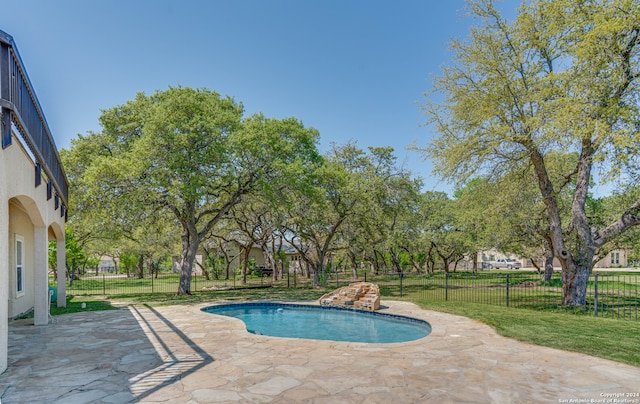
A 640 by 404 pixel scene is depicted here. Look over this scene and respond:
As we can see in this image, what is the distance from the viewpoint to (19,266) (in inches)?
434

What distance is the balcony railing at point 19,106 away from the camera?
5.18 metres

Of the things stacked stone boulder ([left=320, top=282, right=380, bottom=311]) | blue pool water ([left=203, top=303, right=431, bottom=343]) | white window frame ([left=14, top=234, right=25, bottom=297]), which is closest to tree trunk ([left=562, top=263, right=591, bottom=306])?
blue pool water ([left=203, top=303, right=431, bottom=343])

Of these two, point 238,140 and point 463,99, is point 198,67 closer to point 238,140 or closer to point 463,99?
point 238,140

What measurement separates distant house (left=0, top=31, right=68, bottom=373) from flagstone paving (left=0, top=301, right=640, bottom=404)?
120cm

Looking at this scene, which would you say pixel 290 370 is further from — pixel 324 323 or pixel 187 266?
pixel 187 266

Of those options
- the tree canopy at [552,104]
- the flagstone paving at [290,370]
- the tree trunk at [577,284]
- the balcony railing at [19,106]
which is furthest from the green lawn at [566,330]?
the balcony railing at [19,106]

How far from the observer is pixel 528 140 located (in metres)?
12.4

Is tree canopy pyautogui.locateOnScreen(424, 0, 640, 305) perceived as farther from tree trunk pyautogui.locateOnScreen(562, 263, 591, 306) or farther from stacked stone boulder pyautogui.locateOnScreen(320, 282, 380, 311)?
stacked stone boulder pyautogui.locateOnScreen(320, 282, 380, 311)

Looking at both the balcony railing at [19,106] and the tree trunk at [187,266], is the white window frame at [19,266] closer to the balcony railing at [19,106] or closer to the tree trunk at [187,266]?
the balcony railing at [19,106]

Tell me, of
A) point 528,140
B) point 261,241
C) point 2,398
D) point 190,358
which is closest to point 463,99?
point 528,140

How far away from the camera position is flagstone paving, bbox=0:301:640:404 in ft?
14.9

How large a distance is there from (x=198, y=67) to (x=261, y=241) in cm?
1420

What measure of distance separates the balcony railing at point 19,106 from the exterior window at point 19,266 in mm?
4365

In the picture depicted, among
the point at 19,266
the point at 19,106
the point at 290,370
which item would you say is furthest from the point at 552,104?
the point at 19,266
